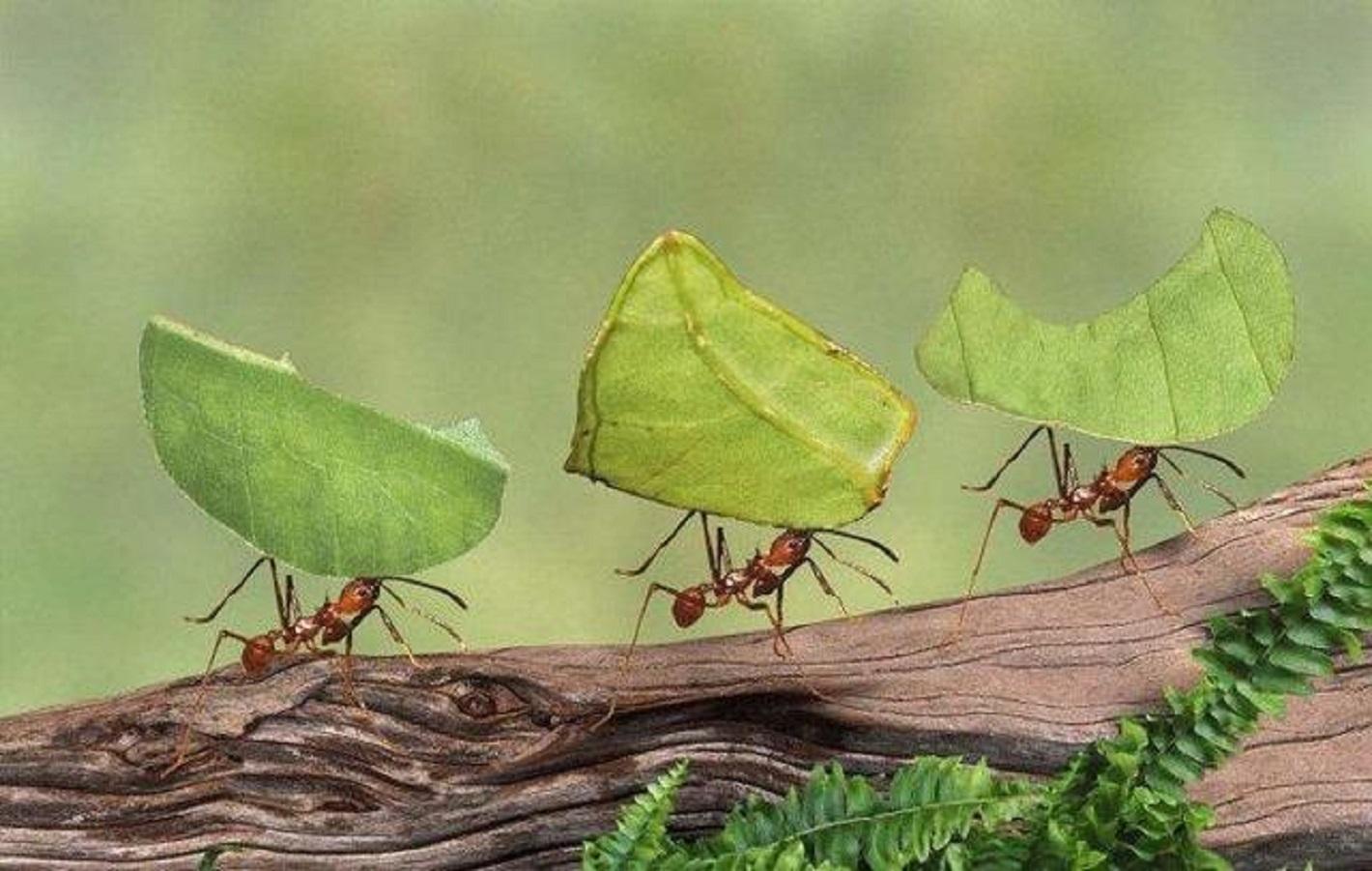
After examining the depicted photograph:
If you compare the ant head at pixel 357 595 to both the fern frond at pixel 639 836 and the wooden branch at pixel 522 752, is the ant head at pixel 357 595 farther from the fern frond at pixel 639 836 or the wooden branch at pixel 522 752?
the fern frond at pixel 639 836

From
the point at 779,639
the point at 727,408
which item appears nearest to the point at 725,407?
the point at 727,408

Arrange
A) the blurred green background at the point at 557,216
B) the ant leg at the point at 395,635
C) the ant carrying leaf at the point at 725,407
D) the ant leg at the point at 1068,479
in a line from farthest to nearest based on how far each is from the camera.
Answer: the blurred green background at the point at 557,216 < the ant leg at the point at 1068,479 < the ant leg at the point at 395,635 < the ant carrying leaf at the point at 725,407

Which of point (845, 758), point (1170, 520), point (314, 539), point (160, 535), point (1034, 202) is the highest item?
point (1034, 202)

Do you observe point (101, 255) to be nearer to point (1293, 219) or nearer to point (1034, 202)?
point (1034, 202)

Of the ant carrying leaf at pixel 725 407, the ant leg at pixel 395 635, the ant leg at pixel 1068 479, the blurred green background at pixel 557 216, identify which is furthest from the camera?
the blurred green background at pixel 557 216

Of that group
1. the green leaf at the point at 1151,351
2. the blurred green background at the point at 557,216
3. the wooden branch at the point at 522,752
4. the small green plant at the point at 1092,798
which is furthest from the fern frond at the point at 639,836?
the blurred green background at the point at 557,216

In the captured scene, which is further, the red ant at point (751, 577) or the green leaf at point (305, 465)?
the red ant at point (751, 577)

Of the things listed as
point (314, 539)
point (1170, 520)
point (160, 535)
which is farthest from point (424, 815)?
point (1170, 520)
